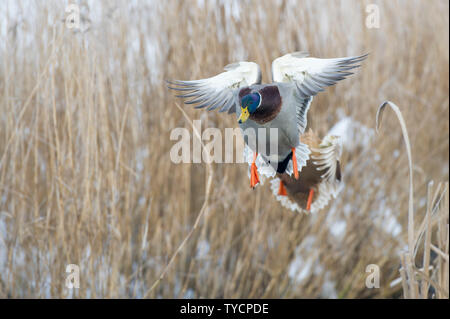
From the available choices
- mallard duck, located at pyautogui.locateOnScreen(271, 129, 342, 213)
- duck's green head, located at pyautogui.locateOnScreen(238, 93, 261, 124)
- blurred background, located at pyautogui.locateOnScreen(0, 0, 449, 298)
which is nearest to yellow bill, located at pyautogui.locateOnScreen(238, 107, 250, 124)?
duck's green head, located at pyautogui.locateOnScreen(238, 93, 261, 124)

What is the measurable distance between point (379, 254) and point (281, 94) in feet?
3.12

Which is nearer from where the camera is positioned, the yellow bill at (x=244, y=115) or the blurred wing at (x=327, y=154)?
the yellow bill at (x=244, y=115)

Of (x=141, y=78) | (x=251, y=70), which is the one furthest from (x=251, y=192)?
(x=251, y=70)

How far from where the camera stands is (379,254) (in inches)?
45.3

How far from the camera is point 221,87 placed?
0.36m

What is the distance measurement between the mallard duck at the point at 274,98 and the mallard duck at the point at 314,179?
7 centimetres

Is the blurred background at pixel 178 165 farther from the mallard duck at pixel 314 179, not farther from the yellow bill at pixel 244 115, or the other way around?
the yellow bill at pixel 244 115

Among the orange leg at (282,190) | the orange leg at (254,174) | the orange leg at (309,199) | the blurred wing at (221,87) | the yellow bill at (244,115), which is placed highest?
the blurred wing at (221,87)

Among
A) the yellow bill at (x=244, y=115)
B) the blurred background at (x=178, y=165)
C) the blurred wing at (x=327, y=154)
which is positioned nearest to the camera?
the yellow bill at (x=244, y=115)

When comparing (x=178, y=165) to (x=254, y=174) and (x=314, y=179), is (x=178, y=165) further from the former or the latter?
(x=254, y=174)

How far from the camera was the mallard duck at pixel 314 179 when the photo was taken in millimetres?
432

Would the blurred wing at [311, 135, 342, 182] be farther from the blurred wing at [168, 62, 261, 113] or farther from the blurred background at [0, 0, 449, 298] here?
the blurred background at [0, 0, 449, 298]

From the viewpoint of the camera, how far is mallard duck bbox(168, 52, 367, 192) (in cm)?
31

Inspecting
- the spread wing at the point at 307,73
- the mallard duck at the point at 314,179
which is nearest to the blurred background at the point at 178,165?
the mallard duck at the point at 314,179
